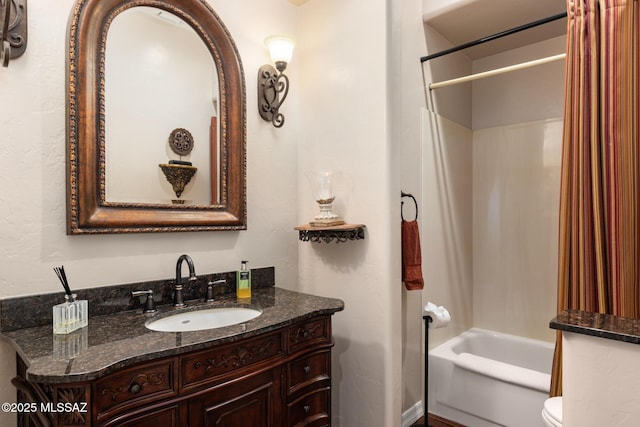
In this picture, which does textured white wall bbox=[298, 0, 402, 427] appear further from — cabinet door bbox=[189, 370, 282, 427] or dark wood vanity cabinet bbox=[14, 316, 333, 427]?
cabinet door bbox=[189, 370, 282, 427]

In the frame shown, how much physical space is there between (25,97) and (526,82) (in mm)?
3170

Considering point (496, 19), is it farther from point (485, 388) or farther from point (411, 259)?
point (485, 388)

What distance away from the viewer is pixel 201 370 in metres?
Result: 1.19

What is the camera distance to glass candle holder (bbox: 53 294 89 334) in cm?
122

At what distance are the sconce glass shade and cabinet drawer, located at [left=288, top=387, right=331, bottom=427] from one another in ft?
5.55

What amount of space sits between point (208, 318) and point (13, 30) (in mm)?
1281

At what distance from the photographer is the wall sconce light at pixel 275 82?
1991mm

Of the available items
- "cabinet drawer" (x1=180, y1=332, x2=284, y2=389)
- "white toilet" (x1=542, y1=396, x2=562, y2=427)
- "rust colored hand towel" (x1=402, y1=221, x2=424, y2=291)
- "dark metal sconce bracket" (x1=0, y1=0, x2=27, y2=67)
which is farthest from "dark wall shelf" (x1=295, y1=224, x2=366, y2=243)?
"dark metal sconce bracket" (x1=0, y1=0, x2=27, y2=67)

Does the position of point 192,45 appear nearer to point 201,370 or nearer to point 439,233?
point 201,370

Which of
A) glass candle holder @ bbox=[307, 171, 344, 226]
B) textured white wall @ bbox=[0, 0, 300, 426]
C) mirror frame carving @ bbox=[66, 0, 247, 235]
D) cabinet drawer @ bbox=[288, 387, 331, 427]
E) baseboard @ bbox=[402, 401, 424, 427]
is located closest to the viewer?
textured white wall @ bbox=[0, 0, 300, 426]

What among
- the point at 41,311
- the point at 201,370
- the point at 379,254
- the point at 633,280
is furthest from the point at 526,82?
the point at 41,311

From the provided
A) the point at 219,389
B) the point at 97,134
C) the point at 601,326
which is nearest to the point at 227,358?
the point at 219,389

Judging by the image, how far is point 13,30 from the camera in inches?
50.0

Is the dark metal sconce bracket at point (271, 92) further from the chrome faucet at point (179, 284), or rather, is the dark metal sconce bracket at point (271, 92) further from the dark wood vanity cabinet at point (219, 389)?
the dark wood vanity cabinet at point (219, 389)
